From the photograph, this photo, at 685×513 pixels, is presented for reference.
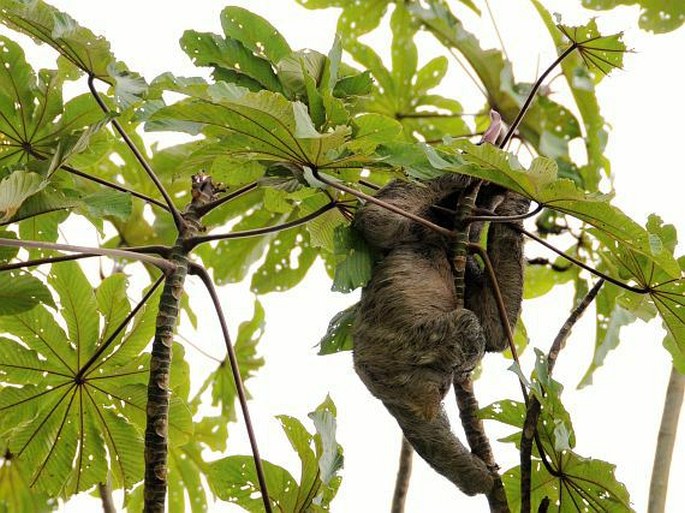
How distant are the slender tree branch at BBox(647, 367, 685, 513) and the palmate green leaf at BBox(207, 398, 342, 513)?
49.1 inches

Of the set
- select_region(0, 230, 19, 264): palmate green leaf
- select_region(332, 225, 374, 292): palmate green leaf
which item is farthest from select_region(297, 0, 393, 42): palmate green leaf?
select_region(0, 230, 19, 264): palmate green leaf

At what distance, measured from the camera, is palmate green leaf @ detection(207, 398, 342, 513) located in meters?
1.90

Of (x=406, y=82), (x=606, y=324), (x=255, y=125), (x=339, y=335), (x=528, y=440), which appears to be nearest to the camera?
(x=255, y=125)

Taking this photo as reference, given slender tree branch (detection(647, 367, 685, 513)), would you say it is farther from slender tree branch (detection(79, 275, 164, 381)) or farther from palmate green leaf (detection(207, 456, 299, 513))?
slender tree branch (detection(79, 275, 164, 381))

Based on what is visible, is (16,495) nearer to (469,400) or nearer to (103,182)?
(103,182)

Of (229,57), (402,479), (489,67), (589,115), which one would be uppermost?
(489,67)

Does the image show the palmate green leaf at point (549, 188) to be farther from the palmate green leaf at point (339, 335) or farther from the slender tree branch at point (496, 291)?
the palmate green leaf at point (339, 335)

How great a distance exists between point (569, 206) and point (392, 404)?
0.58m

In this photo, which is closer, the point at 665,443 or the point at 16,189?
the point at 16,189

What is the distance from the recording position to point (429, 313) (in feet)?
6.74

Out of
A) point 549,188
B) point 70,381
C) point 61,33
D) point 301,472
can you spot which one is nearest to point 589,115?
point 549,188

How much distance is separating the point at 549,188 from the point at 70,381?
4.14 ft

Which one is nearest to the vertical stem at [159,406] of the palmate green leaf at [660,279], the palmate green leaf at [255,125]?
the palmate green leaf at [255,125]

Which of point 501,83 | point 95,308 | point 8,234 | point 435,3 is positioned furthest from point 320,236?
point 435,3
